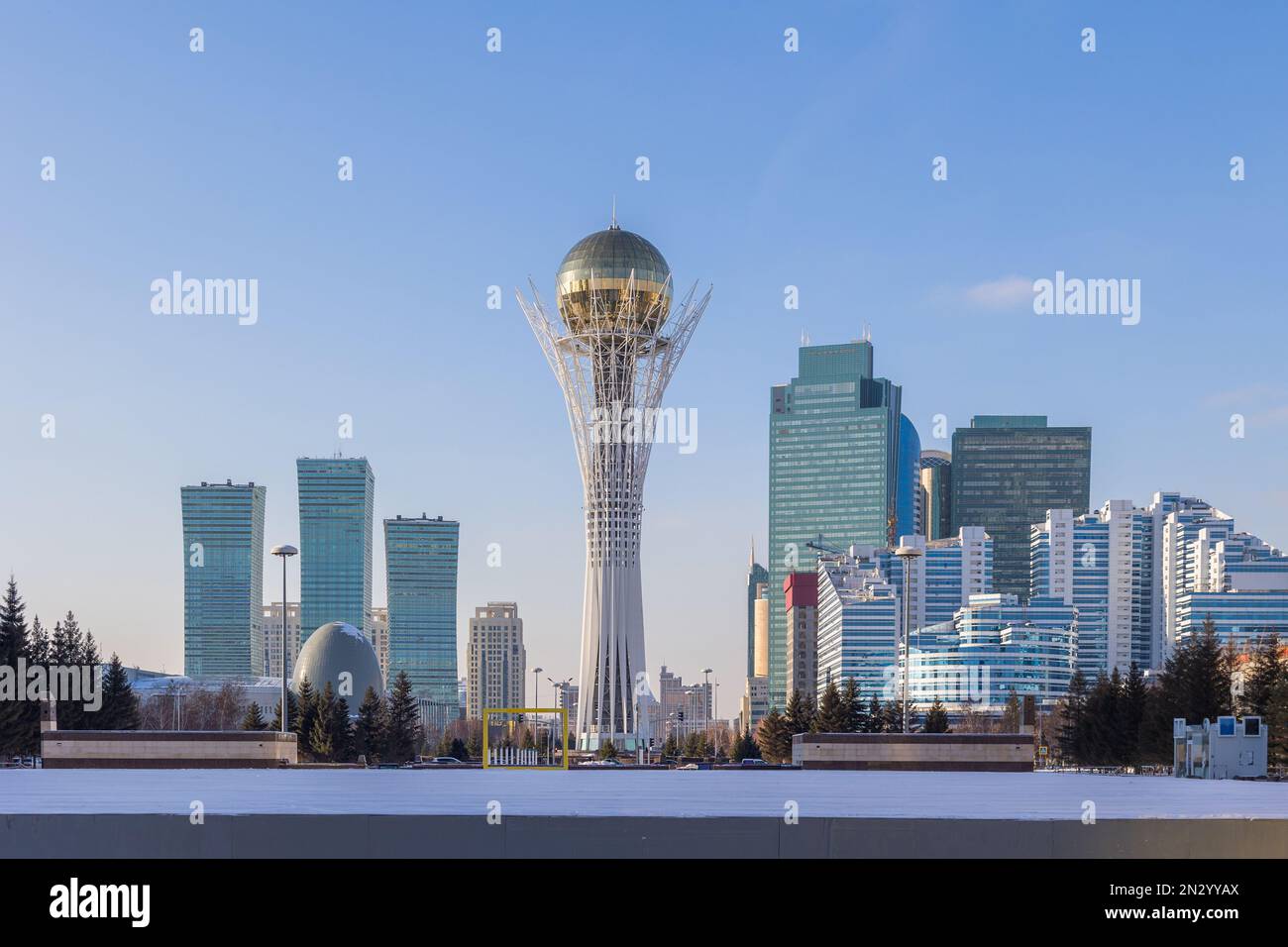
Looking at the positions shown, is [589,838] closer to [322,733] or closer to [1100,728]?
[322,733]

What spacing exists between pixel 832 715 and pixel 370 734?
2374cm

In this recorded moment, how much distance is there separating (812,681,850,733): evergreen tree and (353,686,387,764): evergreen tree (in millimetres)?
22777

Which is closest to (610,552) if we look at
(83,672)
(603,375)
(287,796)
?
(603,375)

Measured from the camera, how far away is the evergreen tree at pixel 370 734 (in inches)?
3126

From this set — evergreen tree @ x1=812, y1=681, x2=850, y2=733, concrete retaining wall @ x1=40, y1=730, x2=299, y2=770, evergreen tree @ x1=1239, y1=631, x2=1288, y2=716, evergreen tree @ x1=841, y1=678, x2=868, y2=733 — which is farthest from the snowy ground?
evergreen tree @ x1=841, y1=678, x2=868, y2=733

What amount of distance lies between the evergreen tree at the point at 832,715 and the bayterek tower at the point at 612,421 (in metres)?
48.7

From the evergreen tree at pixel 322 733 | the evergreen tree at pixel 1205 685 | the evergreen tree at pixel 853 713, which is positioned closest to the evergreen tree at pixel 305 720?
the evergreen tree at pixel 322 733

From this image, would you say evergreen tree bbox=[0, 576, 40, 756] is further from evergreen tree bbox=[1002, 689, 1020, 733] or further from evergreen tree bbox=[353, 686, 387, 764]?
evergreen tree bbox=[1002, 689, 1020, 733]

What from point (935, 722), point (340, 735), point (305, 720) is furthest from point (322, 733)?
point (935, 722)

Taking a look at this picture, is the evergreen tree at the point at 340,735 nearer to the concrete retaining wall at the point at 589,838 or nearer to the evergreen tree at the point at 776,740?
the evergreen tree at the point at 776,740

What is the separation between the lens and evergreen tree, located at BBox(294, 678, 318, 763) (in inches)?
3076
